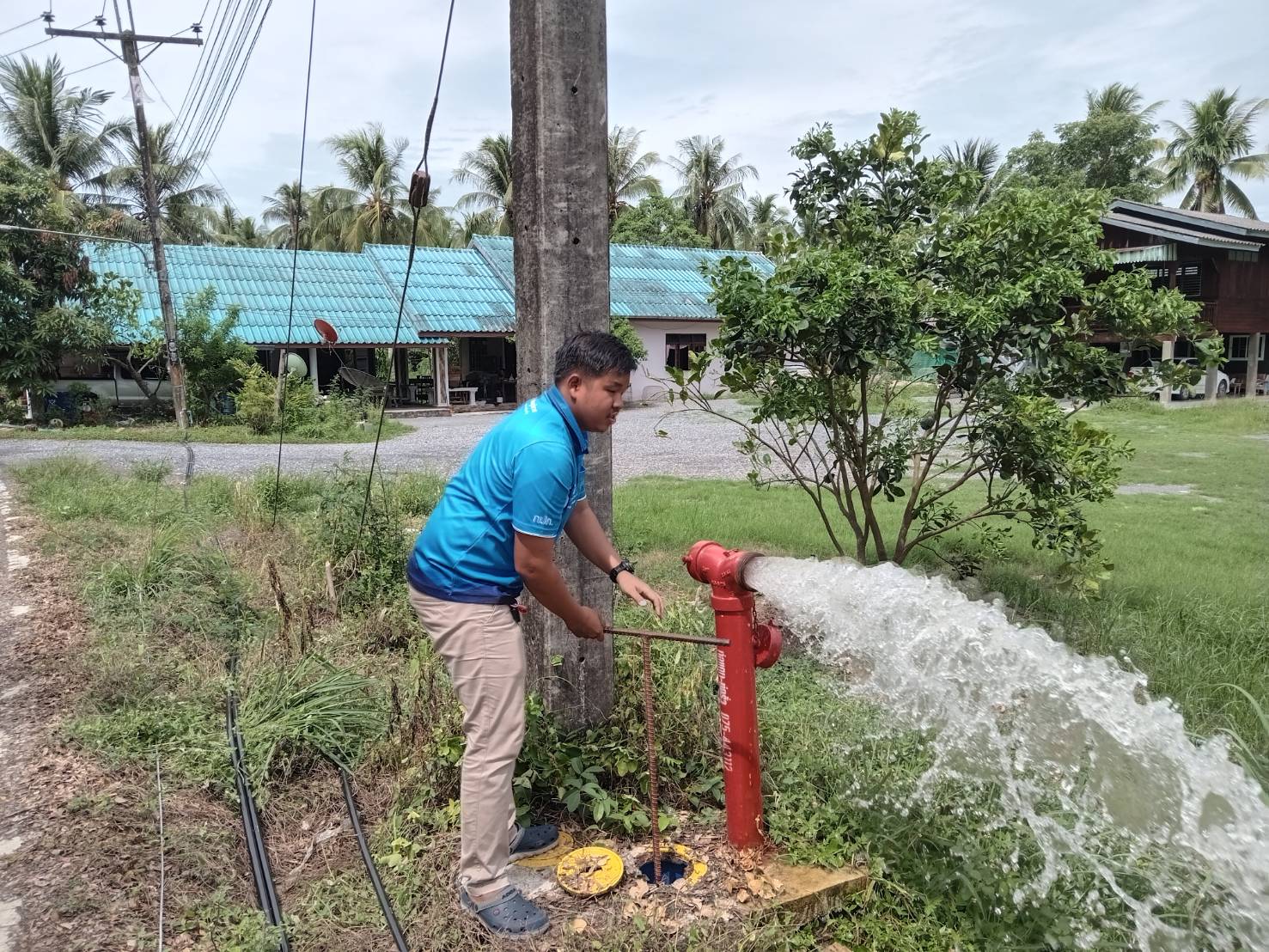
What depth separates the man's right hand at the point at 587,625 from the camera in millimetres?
2549

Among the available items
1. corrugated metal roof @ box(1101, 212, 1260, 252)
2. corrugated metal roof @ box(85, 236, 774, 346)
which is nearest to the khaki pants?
corrugated metal roof @ box(85, 236, 774, 346)

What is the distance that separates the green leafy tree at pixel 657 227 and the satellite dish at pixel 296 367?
1433 cm

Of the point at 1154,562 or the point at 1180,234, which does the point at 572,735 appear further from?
the point at 1180,234

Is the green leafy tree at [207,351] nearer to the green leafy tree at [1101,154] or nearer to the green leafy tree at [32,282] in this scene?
the green leafy tree at [32,282]

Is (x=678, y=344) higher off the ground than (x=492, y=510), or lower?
higher

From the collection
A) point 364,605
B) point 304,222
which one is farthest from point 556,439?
point 304,222

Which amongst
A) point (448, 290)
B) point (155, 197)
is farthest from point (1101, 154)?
point (155, 197)

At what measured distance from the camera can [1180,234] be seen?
851 inches

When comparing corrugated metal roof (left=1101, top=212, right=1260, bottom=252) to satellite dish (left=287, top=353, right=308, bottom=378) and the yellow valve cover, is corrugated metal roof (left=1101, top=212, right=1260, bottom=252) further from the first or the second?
the yellow valve cover

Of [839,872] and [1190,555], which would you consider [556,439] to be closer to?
[839,872]

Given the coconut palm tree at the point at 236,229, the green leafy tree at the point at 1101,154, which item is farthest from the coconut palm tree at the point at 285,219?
the green leafy tree at the point at 1101,154

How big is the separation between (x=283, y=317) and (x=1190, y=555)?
21372 mm

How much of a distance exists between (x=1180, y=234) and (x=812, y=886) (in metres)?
24.2

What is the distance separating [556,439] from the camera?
2.36m
